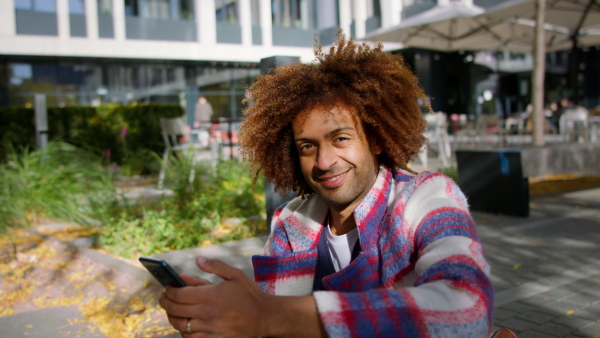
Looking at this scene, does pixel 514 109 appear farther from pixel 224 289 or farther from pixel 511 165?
pixel 224 289

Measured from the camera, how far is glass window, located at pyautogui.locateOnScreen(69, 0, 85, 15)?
73.0ft

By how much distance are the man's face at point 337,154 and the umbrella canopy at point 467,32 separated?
11401 millimetres

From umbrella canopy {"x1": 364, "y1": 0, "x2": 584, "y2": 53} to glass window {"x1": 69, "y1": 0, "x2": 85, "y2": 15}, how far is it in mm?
13659

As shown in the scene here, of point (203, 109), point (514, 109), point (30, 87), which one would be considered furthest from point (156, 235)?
point (514, 109)

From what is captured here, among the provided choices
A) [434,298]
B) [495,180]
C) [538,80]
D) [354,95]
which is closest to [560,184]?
[538,80]

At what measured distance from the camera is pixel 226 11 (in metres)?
26.1

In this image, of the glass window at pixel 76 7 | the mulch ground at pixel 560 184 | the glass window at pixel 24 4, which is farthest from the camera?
the glass window at pixel 76 7

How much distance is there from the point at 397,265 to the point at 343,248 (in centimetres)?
36

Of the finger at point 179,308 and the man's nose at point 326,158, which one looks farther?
the man's nose at point 326,158

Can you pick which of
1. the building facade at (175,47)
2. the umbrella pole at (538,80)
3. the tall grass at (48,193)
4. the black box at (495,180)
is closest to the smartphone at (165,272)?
the tall grass at (48,193)

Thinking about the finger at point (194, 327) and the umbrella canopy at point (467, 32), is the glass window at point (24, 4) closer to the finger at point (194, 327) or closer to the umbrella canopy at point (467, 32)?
the umbrella canopy at point (467, 32)

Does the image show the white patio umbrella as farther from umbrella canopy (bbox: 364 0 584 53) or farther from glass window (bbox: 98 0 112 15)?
glass window (bbox: 98 0 112 15)

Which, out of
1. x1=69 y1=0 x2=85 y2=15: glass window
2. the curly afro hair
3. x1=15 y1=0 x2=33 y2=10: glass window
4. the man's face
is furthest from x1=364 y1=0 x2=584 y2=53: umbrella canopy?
x1=15 y1=0 x2=33 y2=10: glass window

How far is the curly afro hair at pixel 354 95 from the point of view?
184 cm
